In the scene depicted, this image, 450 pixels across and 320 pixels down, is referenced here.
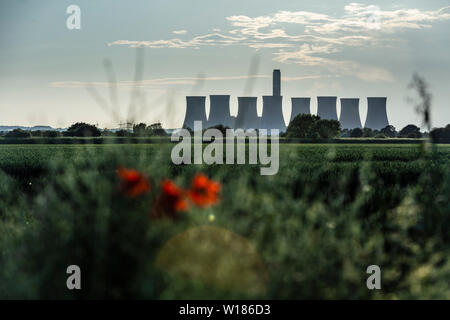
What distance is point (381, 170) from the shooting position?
7.91 meters

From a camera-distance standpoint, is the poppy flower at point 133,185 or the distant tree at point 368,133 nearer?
the poppy flower at point 133,185

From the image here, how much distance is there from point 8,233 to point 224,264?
2210mm

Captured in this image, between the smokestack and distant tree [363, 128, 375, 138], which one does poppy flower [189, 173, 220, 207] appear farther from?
the smokestack

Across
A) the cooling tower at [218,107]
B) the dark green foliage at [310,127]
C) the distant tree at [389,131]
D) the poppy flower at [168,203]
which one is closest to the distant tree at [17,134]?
the cooling tower at [218,107]

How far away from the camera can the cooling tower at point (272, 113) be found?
5823 centimetres

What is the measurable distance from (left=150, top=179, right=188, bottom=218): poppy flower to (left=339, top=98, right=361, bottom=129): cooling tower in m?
59.4

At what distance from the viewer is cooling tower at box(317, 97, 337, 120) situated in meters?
59.7

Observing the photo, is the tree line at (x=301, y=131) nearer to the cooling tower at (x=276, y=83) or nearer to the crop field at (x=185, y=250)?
the crop field at (x=185, y=250)

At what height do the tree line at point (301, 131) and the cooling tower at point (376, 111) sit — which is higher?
the cooling tower at point (376, 111)

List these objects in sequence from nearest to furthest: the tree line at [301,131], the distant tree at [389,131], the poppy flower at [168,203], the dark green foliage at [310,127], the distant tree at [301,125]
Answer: the poppy flower at [168,203] → the tree line at [301,131] → the dark green foliage at [310,127] → the distant tree at [301,125] → the distant tree at [389,131]

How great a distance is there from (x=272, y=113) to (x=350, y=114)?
11139 mm

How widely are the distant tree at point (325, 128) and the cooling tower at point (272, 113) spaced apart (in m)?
8.73

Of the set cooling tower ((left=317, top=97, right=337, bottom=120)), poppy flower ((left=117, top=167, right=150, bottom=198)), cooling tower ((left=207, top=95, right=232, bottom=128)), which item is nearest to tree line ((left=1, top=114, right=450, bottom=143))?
poppy flower ((left=117, top=167, right=150, bottom=198))
